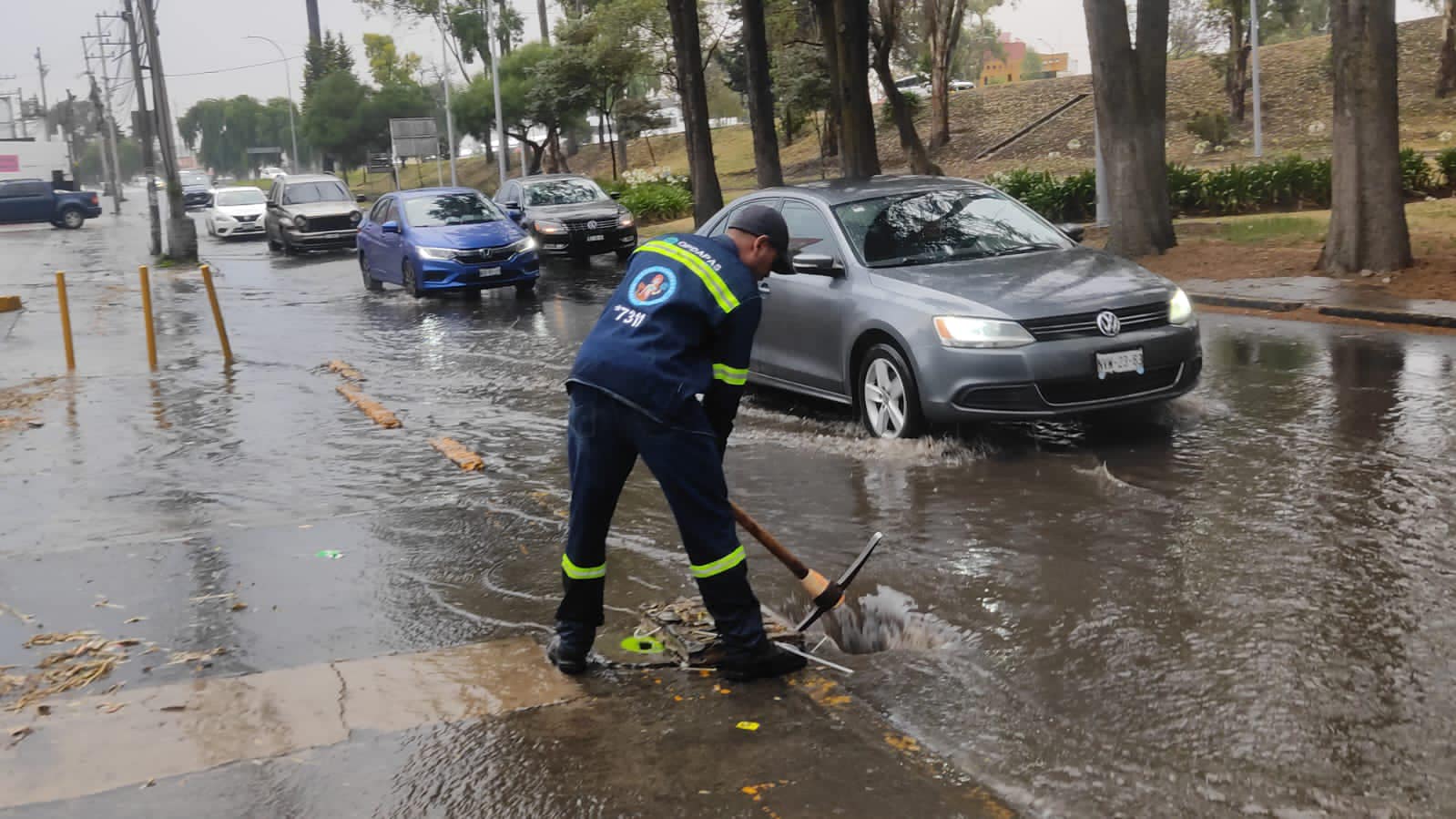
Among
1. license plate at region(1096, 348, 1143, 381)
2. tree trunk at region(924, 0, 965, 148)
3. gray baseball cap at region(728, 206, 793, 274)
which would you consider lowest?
license plate at region(1096, 348, 1143, 381)

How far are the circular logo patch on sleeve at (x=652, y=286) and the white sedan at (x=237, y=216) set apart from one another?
127 ft

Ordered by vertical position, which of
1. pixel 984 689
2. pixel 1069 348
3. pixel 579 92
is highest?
pixel 579 92

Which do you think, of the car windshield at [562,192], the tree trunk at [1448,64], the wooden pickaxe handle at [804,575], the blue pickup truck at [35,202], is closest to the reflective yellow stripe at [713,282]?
the wooden pickaxe handle at [804,575]

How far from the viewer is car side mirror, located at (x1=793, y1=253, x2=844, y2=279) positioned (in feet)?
29.0

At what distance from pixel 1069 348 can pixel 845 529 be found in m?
1.95

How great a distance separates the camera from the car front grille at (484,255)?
19.7 meters

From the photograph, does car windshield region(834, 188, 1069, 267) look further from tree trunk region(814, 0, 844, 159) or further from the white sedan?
the white sedan

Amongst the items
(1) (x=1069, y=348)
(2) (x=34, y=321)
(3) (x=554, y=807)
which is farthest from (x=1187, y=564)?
(2) (x=34, y=321)

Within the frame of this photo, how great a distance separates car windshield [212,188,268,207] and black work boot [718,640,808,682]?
4008 centimetres

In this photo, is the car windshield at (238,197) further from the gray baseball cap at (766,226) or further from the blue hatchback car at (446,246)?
the gray baseball cap at (766,226)

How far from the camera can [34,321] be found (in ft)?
64.0

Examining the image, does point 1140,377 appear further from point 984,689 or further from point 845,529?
point 984,689

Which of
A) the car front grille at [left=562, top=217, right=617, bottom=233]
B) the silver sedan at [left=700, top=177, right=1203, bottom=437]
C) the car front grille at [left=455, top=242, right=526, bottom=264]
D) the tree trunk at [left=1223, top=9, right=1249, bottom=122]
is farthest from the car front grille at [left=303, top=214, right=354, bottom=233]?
the tree trunk at [left=1223, top=9, right=1249, bottom=122]

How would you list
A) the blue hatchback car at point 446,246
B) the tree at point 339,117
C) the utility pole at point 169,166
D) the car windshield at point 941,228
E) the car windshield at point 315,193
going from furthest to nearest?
the tree at point 339,117 → the car windshield at point 315,193 → the utility pole at point 169,166 → the blue hatchback car at point 446,246 → the car windshield at point 941,228
